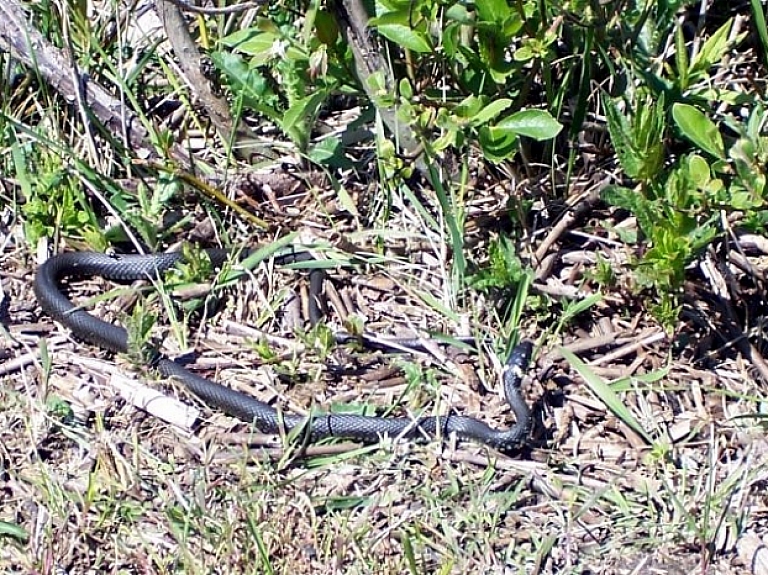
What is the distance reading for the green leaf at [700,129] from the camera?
3338mm

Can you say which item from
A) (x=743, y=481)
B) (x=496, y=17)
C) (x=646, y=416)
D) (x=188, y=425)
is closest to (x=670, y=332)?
(x=646, y=416)

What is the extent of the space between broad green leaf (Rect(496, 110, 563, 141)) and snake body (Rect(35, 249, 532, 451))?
2.49ft

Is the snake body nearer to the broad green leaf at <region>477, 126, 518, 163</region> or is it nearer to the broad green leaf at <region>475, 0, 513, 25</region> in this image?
the broad green leaf at <region>477, 126, 518, 163</region>

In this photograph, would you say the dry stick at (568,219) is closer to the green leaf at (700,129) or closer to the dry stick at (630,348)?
the dry stick at (630,348)

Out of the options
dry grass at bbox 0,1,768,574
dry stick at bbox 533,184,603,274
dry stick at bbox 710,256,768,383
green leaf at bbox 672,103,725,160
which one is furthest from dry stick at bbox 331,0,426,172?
dry stick at bbox 710,256,768,383

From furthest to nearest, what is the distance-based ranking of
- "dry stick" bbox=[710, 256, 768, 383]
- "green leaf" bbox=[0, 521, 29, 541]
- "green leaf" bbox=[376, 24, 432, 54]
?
"dry stick" bbox=[710, 256, 768, 383] < "green leaf" bbox=[376, 24, 432, 54] < "green leaf" bbox=[0, 521, 29, 541]

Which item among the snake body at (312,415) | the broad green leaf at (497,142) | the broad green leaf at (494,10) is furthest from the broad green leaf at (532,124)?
the snake body at (312,415)

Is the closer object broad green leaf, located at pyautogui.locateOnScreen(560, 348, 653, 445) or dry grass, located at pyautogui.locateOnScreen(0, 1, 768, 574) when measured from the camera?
dry grass, located at pyautogui.locateOnScreen(0, 1, 768, 574)

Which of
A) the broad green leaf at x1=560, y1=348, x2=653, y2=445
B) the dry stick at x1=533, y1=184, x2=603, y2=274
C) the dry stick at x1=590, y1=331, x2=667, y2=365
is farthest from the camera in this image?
the dry stick at x1=533, y1=184, x2=603, y2=274

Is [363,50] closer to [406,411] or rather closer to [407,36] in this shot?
[407,36]

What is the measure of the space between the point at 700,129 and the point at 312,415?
155cm

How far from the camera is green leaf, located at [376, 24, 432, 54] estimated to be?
3.50m

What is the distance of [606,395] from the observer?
369cm

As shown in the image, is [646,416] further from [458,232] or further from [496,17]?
[496,17]
